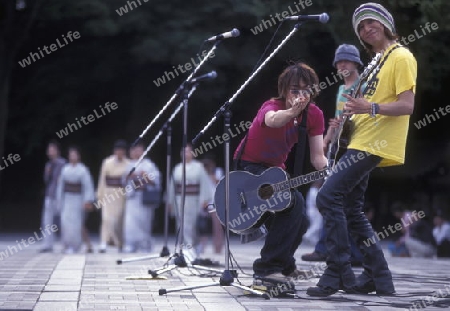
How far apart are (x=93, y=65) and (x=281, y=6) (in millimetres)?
8525

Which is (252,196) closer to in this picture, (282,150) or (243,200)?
(243,200)

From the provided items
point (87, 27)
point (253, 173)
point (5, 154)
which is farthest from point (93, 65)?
point (253, 173)

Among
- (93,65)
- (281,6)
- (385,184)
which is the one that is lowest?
(385,184)

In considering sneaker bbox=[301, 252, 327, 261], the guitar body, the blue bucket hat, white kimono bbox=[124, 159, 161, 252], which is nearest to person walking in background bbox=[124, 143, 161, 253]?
white kimono bbox=[124, 159, 161, 252]

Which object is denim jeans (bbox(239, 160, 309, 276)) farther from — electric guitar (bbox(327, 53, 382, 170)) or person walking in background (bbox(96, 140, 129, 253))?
person walking in background (bbox(96, 140, 129, 253))

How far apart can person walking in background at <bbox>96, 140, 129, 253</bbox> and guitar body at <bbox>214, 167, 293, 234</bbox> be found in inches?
348

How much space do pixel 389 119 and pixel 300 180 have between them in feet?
2.60

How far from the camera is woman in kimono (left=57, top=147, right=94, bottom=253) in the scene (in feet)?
54.4

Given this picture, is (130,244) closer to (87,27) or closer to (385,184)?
(87,27)

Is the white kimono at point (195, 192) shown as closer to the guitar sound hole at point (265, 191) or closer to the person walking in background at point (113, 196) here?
the person walking in background at point (113, 196)

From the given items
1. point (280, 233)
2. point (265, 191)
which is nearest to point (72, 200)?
point (280, 233)

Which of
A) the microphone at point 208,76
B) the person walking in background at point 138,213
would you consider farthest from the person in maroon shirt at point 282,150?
the person walking in background at point 138,213

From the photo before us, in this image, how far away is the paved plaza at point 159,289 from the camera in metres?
6.96

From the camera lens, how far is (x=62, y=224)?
1666 cm
